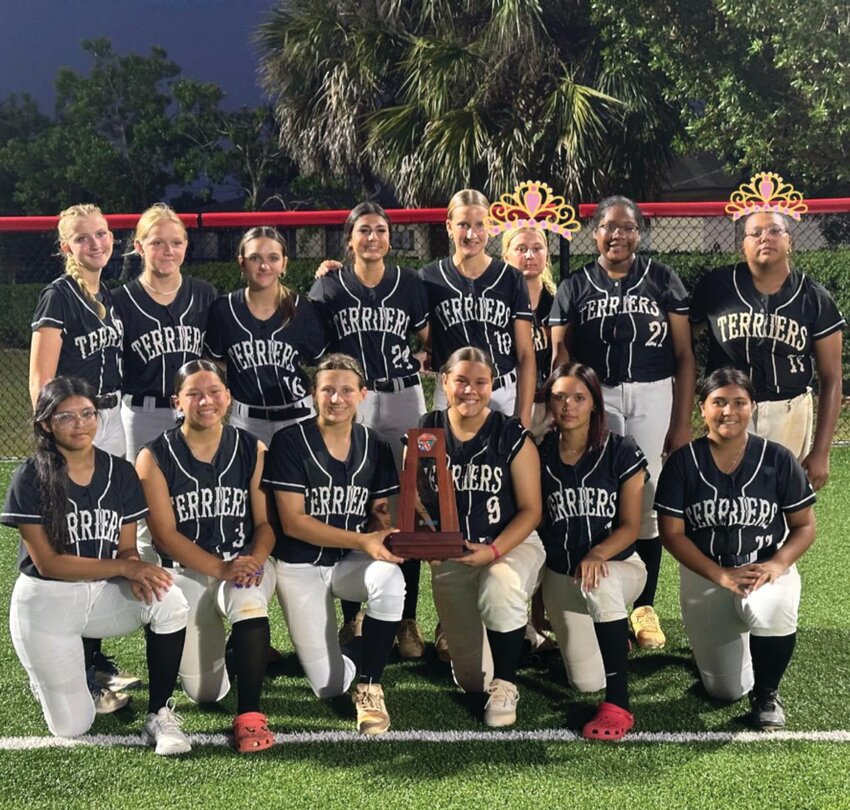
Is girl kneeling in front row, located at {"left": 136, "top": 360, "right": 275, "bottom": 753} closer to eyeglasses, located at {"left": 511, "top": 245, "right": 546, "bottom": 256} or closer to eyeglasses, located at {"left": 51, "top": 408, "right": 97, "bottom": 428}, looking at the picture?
eyeglasses, located at {"left": 51, "top": 408, "right": 97, "bottom": 428}

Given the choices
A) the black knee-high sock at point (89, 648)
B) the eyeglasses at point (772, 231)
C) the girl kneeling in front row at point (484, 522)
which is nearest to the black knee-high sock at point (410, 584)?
the girl kneeling in front row at point (484, 522)

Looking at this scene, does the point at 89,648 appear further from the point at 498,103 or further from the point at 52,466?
the point at 498,103

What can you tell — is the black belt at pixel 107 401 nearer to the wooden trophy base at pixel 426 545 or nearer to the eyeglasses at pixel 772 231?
the wooden trophy base at pixel 426 545

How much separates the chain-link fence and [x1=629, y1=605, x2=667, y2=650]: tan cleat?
2717 millimetres

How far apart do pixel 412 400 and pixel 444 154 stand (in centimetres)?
845

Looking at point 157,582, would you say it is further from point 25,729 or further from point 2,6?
point 2,6

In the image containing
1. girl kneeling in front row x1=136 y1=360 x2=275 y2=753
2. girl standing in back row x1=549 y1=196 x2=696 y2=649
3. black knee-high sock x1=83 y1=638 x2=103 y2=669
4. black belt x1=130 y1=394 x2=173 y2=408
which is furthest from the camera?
girl standing in back row x1=549 y1=196 x2=696 y2=649

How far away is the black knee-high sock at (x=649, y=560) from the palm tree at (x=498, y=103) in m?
8.34

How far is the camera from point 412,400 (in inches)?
162

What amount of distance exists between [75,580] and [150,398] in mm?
902

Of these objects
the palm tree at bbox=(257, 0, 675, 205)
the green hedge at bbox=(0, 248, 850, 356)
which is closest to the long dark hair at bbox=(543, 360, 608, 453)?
the green hedge at bbox=(0, 248, 850, 356)

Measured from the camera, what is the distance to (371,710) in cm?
331

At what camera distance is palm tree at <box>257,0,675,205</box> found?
39.3 feet

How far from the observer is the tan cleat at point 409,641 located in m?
4.01
